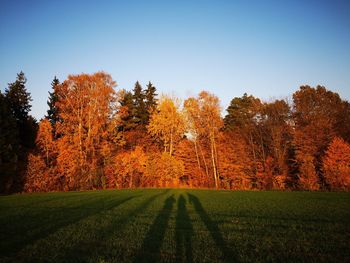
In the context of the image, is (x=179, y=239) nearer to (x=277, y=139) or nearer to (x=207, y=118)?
(x=207, y=118)

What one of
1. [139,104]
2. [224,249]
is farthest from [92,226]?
[139,104]

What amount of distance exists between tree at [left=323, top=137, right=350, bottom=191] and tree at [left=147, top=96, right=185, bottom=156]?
23.1 metres

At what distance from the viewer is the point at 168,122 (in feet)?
139

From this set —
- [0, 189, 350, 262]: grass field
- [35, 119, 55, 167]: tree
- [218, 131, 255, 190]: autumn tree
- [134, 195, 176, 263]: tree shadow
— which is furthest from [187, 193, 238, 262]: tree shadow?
[35, 119, 55, 167]: tree

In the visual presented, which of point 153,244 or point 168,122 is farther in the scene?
point 168,122

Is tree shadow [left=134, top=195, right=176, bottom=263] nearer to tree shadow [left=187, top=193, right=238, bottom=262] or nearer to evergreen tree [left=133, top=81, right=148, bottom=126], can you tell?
tree shadow [left=187, top=193, right=238, bottom=262]

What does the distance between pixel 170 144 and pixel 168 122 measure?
159 inches

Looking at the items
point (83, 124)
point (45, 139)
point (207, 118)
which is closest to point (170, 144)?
point (207, 118)

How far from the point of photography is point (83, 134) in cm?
3659

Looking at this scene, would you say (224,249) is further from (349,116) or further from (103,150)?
(349,116)

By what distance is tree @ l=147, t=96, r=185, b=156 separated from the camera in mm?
42312

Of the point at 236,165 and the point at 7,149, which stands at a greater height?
the point at 7,149

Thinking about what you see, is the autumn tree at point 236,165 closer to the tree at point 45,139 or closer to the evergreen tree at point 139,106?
the evergreen tree at point 139,106

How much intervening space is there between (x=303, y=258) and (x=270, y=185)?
37.4 meters
